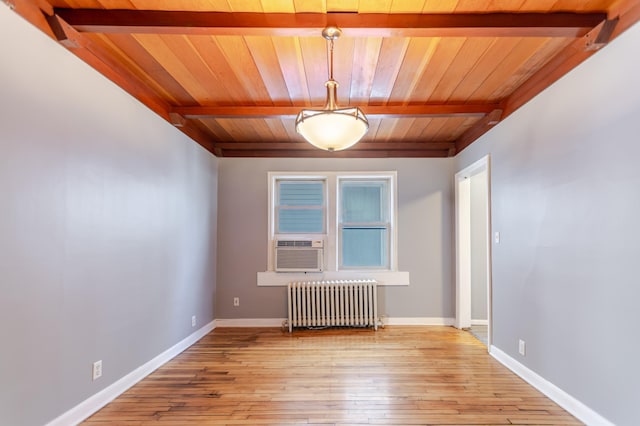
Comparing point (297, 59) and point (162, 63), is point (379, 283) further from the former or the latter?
point (162, 63)

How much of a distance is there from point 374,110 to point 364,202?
1813 millimetres

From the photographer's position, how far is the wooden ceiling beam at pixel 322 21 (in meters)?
2.00

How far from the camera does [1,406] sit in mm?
1690

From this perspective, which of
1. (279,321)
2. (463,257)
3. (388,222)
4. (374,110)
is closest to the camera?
(374,110)

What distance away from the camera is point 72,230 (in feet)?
7.05

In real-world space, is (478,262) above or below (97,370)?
above

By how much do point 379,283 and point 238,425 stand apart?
2.89 metres

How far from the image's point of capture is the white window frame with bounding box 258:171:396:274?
188 inches

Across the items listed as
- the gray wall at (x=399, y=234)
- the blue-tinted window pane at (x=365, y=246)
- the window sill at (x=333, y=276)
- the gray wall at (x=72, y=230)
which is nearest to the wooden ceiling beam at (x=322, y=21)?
the gray wall at (x=72, y=230)

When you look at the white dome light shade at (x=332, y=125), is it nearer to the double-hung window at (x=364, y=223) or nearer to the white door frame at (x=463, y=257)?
the double-hung window at (x=364, y=223)

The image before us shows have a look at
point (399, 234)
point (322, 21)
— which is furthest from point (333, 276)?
point (322, 21)

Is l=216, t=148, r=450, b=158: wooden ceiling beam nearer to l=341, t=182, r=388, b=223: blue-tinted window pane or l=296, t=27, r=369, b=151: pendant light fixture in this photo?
l=341, t=182, r=388, b=223: blue-tinted window pane

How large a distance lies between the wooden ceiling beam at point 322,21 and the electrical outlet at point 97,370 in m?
2.16

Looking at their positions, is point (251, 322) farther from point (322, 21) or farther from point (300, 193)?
point (322, 21)
